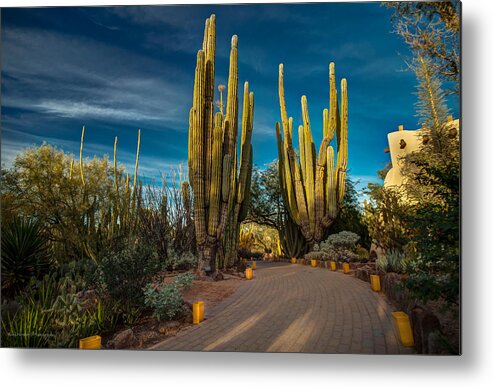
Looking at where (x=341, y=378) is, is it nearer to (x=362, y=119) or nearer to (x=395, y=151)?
(x=395, y=151)

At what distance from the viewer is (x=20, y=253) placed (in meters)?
2.98

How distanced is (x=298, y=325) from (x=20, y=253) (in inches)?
109

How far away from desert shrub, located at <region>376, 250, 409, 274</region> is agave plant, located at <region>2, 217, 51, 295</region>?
3.35m

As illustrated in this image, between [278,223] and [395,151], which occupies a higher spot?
[395,151]

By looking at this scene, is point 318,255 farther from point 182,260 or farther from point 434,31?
point 434,31

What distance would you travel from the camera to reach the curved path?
2.52m

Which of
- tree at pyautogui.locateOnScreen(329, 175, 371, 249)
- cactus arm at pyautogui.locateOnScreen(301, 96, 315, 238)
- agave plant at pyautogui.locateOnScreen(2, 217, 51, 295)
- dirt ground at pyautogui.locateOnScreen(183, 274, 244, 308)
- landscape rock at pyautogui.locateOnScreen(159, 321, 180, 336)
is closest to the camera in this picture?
landscape rock at pyautogui.locateOnScreen(159, 321, 180, 336)

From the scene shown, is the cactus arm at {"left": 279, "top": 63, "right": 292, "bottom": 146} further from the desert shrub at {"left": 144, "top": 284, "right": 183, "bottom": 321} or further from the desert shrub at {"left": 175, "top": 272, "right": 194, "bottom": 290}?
the desert shrub at {"left": 144, "top": 284, "right": 183, "bottom": 321}

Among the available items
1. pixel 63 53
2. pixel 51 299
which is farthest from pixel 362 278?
pixel 63 53

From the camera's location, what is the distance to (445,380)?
2545mm

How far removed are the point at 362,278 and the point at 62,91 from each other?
12.3 ft

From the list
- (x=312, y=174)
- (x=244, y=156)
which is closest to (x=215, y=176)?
(x=244, y=156)

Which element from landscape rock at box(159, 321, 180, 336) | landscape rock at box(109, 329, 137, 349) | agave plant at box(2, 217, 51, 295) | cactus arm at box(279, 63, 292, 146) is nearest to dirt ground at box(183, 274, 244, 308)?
landscape rock at box(159, 321, 180, 336)

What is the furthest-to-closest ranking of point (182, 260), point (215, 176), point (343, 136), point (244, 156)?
point (244, 156), point (215, 176), point (182, 260), point (343, 136)
